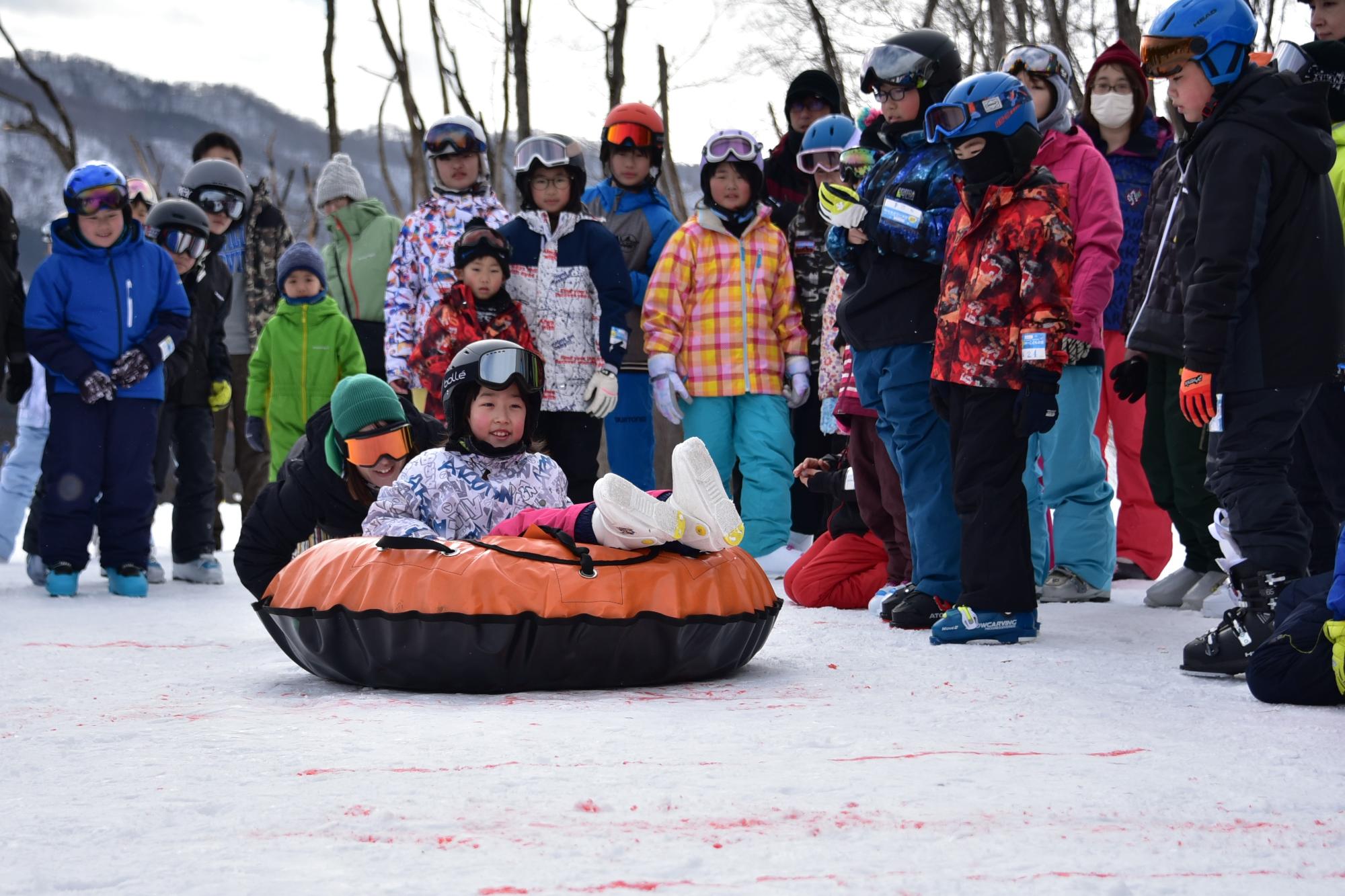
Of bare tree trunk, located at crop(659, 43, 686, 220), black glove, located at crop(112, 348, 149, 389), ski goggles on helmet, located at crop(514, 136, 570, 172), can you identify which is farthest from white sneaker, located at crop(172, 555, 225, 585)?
bare tree trunk, located at crop(659, 43, 686, 220)

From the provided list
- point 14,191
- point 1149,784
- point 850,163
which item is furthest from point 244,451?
point 14,191

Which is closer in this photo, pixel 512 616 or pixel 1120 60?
pixel 512 616

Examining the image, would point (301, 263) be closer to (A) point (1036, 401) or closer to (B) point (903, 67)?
(B) point (903, 67)

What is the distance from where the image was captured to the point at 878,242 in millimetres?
5141

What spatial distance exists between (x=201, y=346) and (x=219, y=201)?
1196 mm

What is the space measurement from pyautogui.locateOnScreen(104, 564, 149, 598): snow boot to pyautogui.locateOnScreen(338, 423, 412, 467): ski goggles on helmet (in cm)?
225

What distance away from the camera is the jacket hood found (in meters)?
3.97

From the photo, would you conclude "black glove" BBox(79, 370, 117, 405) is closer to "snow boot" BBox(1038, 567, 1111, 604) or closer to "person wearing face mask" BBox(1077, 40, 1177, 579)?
"snow boot" BBox(1038, 567, 1111, 604)

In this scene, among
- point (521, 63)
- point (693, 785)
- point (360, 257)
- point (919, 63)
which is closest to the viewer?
point (693, 785)

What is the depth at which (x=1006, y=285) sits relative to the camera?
4672 millimetres

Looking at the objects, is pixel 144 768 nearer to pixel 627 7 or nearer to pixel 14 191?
pixel 627 7

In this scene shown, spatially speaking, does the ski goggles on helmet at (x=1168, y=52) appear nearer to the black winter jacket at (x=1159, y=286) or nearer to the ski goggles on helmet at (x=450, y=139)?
the black winter jacket at (x=1159, y=286)

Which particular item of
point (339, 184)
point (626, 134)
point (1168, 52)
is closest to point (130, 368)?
point (339, 184)

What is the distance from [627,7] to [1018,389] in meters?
8.39
